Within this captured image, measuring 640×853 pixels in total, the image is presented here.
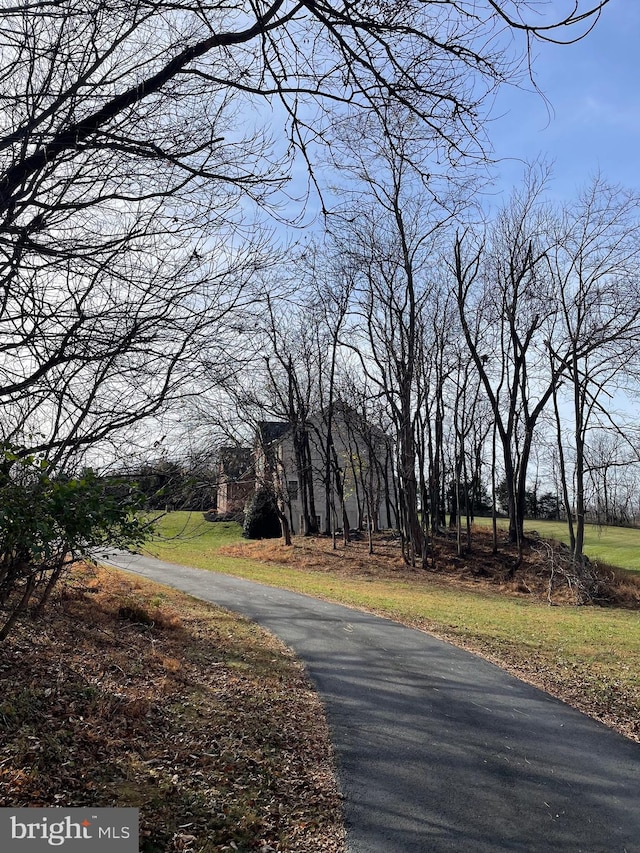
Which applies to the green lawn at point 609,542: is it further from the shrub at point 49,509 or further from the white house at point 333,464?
the shrub at point 49,509

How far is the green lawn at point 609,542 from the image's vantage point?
31591 millimetres

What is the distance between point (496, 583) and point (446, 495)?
14.8 metres

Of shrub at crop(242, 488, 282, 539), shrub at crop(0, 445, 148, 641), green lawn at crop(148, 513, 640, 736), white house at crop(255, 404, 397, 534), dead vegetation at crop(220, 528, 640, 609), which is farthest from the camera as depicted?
shrub at crop(242, 488, 282, 539)

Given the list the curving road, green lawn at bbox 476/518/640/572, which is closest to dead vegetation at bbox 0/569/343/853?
the curving road

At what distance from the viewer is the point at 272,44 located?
13.5 feet

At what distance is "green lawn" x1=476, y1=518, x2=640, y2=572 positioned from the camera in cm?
3159

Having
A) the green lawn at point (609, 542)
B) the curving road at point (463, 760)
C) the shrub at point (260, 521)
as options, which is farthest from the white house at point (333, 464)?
the curving road at point (463, 760)

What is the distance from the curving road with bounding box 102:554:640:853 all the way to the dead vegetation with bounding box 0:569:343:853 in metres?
0.31

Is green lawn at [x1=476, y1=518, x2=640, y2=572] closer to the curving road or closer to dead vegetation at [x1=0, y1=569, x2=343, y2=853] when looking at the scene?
the curving road

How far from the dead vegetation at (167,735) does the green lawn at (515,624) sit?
1.43m

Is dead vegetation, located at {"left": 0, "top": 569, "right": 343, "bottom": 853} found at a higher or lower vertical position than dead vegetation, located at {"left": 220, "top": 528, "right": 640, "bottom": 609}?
higher

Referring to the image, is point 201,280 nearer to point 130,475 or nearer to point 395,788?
point 130,475

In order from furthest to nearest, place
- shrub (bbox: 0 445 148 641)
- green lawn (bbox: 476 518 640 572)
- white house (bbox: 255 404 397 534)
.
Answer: green lawn (bbox: 476 518 640 572) → white house (bbox: 255 404 397 534) → shrub (bbox: 0 445 148 641)

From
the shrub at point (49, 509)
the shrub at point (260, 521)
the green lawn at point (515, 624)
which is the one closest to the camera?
the shrub at point (49, 509)
